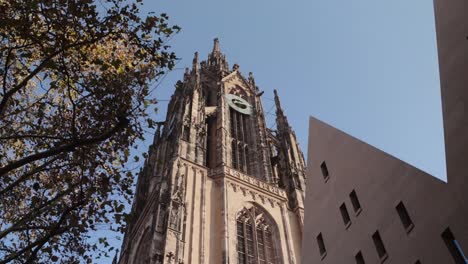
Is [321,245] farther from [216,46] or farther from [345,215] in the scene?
[216,46]

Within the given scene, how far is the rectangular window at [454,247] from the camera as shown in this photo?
1083cm

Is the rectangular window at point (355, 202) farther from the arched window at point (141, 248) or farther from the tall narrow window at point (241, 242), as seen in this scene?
the arched window at point (141, 248)

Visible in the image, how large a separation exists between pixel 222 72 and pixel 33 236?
3899 cm

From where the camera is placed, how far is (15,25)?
1003 centimetres

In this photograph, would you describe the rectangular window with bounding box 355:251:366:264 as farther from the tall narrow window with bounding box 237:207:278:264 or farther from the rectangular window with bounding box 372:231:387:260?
the tall narrow window with bounding box 237:207:278:264

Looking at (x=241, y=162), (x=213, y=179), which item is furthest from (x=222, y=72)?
(x=213, y=179)

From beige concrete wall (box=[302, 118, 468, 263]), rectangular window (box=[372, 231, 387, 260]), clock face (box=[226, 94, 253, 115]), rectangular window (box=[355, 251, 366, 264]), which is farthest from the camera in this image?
clock face (box=[226, 94, 253, 115])

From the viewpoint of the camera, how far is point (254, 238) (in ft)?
96.2

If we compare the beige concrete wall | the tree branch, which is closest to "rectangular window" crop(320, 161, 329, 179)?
the beige concrete wall

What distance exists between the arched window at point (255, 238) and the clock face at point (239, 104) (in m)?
14.5

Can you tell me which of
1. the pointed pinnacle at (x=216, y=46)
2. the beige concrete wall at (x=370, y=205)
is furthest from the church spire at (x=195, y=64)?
the beige concrete wall at (x=370, y=205)

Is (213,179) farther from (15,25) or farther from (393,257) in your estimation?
(15,25)

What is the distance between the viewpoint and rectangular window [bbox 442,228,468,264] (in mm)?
10828

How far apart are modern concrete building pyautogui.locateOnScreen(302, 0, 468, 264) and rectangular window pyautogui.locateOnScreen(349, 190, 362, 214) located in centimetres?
2
